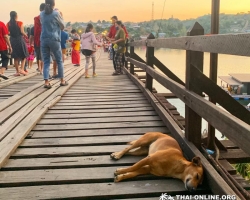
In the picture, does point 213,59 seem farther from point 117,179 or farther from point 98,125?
point 98,125

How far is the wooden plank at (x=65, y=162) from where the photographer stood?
3.01m

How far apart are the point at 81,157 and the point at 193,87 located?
3.95 feet

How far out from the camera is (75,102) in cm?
611

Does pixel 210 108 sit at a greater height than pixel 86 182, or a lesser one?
greater

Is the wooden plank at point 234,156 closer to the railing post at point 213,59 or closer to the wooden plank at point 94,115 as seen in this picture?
the railing post at point 213,59

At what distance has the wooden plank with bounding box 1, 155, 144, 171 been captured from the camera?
9.89ft

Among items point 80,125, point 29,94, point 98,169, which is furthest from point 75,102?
point 98,169

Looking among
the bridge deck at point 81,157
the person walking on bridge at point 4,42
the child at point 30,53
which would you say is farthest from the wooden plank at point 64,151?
Answer: the child at point 30,53

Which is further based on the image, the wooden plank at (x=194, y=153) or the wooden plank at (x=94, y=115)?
the wooden plank at (x=94, y=115)

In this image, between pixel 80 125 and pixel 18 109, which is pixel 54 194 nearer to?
pixel 80 125

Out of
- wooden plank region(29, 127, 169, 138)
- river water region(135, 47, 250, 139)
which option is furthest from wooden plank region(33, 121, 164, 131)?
river water region(135, 47, 250, 139)

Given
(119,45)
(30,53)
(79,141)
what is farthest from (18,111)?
(30,53)

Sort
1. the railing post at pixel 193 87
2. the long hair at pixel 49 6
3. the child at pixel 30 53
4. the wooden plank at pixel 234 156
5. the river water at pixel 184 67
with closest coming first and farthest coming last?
1. the railing post at pixel 193 87
2. the wooden plank at pixel 234 156
3. the long hair at pixel 49 6
4. the child at pixel 30 53
5. the river water at pixel 184 67

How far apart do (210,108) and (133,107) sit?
3.05 metres
